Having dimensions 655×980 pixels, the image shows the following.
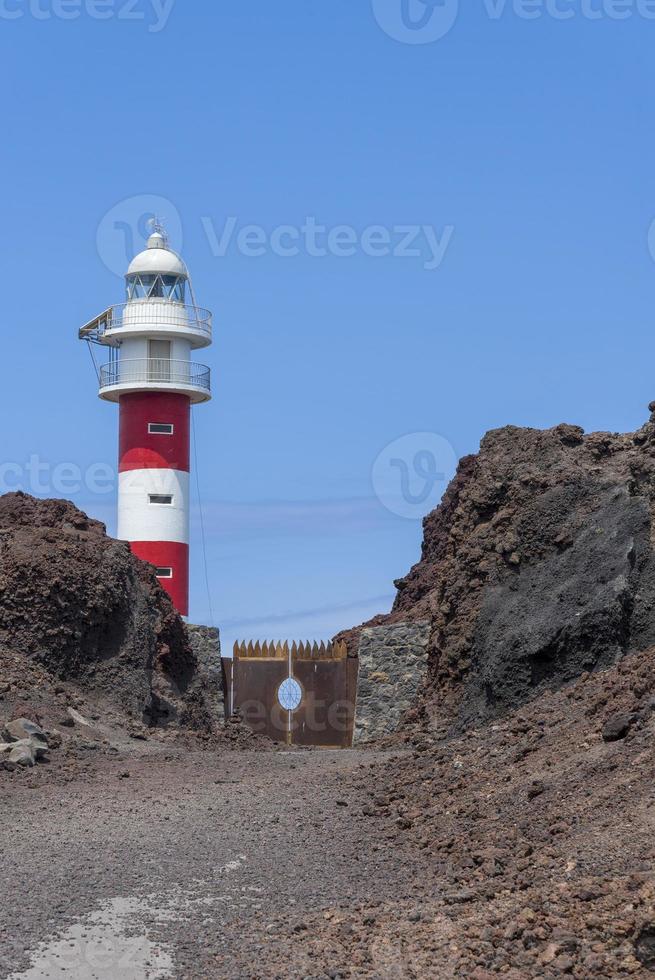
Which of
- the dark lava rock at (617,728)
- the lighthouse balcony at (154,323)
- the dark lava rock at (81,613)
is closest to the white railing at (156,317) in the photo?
the lighthouse balcony at (154,323)

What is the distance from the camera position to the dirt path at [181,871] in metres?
8.01

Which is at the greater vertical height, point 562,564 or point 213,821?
point 562,564

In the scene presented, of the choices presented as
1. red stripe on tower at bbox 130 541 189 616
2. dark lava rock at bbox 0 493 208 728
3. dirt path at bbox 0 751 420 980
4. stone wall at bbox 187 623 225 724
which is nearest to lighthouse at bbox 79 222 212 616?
red stripe on tower at bbox 130 541 189 616

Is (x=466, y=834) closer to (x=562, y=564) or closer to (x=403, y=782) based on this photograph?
(x=403, y=782)

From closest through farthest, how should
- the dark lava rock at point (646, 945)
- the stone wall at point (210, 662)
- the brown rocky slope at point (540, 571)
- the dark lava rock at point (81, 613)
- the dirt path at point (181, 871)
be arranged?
the dark lava rock at point (646, 945) → the dirt path at point (181, 871) → the brown rocky slope at point (540, 571) → the dark lava rock at point (81, 613) → the stone wall at point (210, 662)

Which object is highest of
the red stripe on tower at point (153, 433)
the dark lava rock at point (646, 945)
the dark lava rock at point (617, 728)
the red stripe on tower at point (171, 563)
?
the red stripe on tower at point (153, 433)

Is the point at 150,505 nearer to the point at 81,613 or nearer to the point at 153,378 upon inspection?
the point at 153,378

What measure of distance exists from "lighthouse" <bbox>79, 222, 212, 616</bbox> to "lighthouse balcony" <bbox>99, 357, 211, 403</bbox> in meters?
0.02

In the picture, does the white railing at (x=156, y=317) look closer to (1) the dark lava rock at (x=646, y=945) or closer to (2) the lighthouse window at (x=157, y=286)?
(2) the lighthouse window at (x=157, y=286)

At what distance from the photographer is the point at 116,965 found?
25.9 feet

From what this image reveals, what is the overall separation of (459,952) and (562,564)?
940 cm

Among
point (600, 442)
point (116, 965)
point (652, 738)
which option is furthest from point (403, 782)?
point (600, 442)

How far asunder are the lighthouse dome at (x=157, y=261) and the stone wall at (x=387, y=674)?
1172 cm

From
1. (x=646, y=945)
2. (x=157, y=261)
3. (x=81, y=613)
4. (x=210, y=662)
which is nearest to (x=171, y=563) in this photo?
(x=210, y=662)
